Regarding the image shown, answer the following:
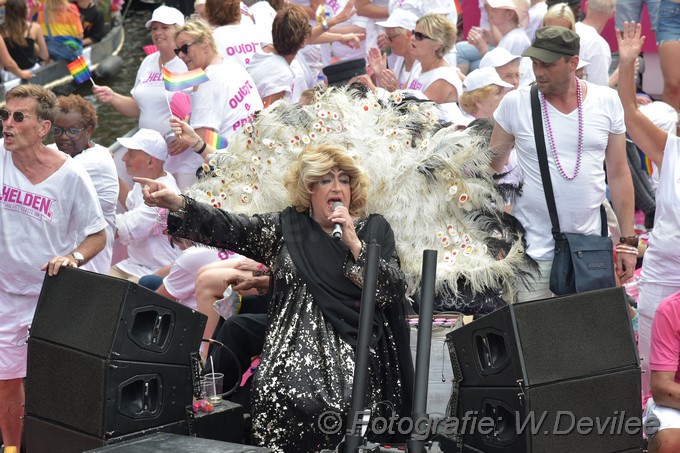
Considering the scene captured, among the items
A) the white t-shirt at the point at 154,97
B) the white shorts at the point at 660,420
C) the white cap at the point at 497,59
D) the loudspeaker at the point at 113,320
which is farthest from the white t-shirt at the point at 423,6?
the loudspeaker at the point at 113,320

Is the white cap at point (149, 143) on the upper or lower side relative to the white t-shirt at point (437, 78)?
lower

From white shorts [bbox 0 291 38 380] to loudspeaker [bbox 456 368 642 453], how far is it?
263 centimetres

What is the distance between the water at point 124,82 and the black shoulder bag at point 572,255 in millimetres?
7136

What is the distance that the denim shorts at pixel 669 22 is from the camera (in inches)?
321

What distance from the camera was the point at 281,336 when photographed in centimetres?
482

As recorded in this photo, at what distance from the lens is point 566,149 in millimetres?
5383

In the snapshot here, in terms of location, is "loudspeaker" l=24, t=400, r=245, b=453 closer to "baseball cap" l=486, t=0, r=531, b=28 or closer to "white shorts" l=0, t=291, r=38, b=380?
"white shorts" l=0, t=291, r=38, b=380

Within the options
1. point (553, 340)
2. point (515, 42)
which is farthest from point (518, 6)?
point (553, 340)

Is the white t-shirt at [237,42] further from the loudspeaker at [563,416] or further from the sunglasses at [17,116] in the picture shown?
the loudspeaker at [563,416]

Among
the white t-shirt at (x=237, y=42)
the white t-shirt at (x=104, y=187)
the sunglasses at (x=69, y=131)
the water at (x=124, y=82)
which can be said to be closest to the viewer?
the white t-shirt at (x=104, y=187)

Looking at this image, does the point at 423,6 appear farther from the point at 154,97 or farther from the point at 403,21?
the point at 154,97

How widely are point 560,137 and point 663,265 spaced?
0.83 meters

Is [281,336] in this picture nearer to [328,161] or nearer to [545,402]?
[328,161]

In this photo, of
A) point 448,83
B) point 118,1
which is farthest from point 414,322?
point 118,1
